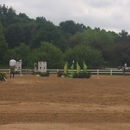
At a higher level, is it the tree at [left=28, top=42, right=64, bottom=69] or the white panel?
the tree at [left=28, top=42, right=64, bottom=69]

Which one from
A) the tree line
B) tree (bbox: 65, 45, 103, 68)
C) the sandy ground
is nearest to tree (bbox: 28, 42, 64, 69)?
the tree line

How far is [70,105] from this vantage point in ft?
38.4

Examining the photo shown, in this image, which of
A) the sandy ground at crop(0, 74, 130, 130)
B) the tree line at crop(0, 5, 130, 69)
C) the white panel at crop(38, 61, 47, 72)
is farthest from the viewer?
the tree line at crop(0, 5, 130, 69)

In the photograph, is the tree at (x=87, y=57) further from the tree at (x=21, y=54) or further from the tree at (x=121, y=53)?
the tree at (x=21, y=54)

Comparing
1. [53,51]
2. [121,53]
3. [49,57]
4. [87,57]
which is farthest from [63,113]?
[121,53]

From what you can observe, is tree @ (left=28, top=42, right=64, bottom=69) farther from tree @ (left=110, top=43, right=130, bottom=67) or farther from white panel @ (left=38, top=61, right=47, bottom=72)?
white panel @ (left=38, top=61, right=47, bottom=72)

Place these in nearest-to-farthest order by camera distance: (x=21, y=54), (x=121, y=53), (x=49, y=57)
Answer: (x=49, y=57), (x=21, y=54), (x=121, y=53)

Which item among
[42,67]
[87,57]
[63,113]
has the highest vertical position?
[87,57]

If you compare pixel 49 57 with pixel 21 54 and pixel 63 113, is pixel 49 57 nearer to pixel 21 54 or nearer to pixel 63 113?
pixel 21 54

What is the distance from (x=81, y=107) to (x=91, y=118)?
182cm

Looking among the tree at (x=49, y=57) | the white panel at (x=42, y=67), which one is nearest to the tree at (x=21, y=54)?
the tree at (x=49, y=57)

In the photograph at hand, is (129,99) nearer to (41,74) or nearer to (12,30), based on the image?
(41,74)

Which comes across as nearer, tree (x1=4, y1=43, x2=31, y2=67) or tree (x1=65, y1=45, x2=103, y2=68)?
tree (x1=65, y1=45, x2=103, y2=68)

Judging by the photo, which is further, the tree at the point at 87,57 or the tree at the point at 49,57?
the tree at the point at 87,57
